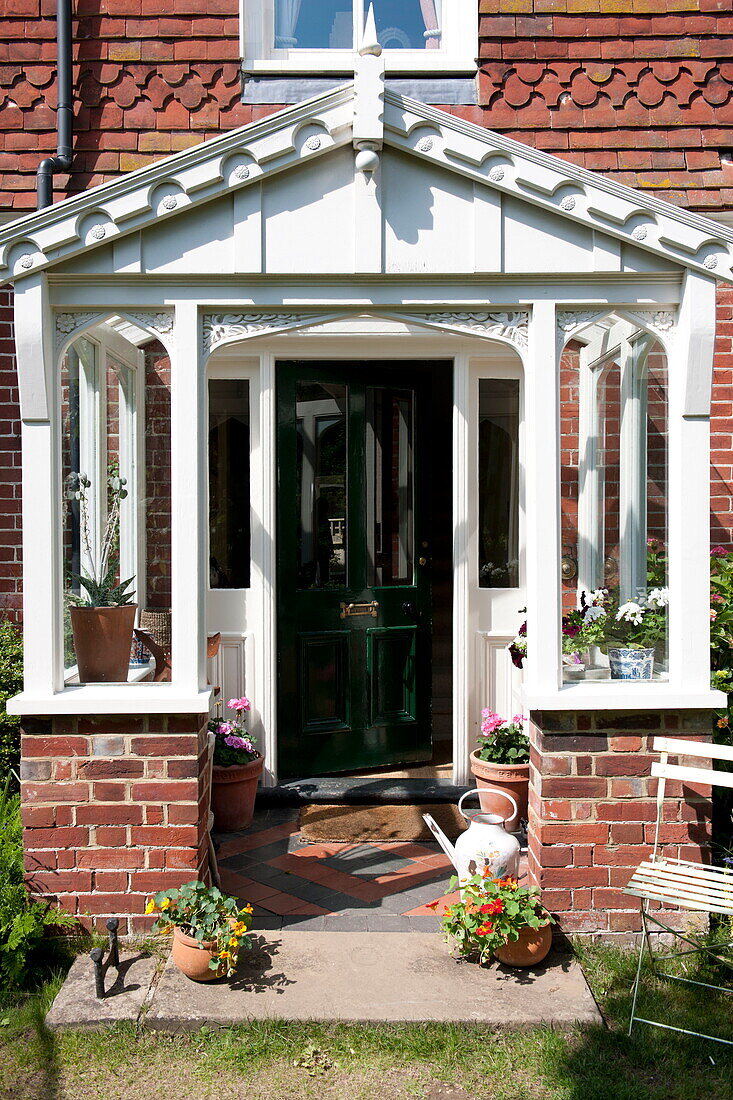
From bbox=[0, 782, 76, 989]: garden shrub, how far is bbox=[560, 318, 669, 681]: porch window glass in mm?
2257

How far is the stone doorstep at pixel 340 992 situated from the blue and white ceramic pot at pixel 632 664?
3.67ft

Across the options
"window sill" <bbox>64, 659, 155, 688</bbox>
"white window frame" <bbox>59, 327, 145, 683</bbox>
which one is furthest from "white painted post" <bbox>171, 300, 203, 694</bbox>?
"white window frame" <bbox>59, 327, 145, 683</bbox>

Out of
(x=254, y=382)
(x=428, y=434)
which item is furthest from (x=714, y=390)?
(x=254, y=382)

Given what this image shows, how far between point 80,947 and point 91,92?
4355 mm

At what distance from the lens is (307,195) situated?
3.78 metres

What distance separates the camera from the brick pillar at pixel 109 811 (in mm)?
3773

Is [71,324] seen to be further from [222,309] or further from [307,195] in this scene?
[307,195]

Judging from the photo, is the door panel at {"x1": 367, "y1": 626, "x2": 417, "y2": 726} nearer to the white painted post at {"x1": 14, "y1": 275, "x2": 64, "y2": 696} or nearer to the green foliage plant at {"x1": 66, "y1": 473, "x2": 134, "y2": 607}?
Answer: the green foliage plant at {"x1": 66, "y1": 473, "x2": 134, "y2": 607}

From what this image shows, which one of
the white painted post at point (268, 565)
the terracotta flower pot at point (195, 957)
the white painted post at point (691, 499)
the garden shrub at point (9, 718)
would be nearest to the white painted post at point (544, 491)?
the white painted post at point (691, 499)

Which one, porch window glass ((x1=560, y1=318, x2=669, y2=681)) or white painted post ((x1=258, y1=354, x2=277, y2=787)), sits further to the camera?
white painted post ((x1=258, y1=354, x2=277, y2=787))

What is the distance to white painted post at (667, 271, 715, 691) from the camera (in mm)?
3789

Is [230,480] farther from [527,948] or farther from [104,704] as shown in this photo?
[527,948]

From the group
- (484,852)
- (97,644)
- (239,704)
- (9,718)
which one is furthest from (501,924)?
(9,718)

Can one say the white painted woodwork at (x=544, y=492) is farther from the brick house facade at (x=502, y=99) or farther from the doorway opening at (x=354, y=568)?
the doorway opening at (x=354, y=568)
